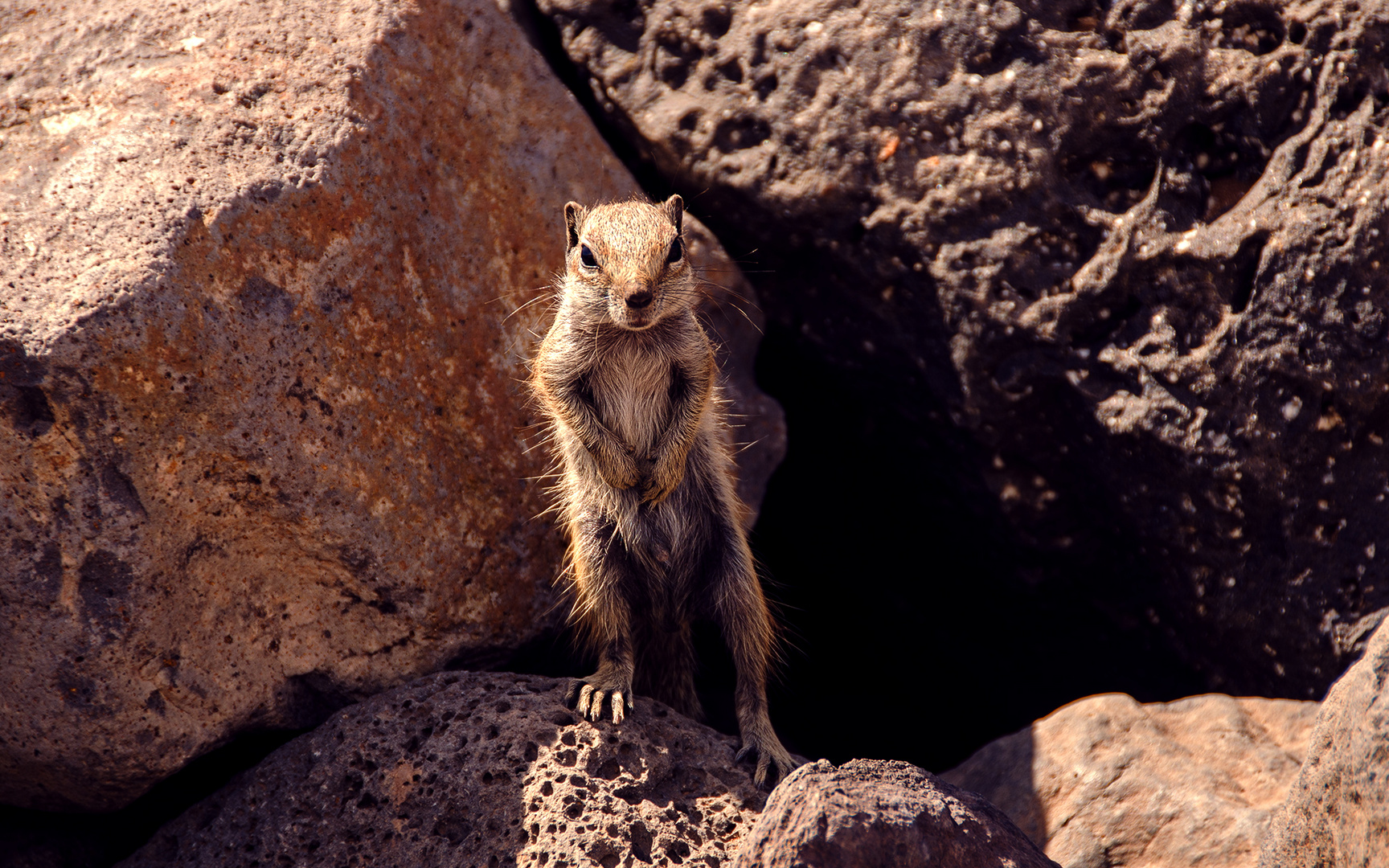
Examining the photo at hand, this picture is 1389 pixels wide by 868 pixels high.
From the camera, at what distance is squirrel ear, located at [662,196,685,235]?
159 inches

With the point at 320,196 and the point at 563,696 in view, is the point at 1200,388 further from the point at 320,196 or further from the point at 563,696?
the point at 320,196

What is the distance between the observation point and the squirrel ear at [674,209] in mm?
4051

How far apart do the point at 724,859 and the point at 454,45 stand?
3.80 m

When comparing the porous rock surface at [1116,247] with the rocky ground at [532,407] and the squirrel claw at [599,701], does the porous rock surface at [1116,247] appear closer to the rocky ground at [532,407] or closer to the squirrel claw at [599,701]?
the rocky ground at [532,407]

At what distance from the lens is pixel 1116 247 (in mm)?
4121

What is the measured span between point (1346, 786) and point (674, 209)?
3100 millimetres

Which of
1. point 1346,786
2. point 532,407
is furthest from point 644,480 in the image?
point 1346,786

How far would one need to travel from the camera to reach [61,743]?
346 centimetres

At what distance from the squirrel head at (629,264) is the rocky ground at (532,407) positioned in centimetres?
65

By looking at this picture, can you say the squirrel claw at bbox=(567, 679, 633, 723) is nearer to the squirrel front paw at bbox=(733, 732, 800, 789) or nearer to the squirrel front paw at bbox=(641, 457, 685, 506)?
the squirrel front paw at bbox=(733, 732, 800, 789)

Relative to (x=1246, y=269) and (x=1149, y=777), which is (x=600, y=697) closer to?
(x=1149, y=777)

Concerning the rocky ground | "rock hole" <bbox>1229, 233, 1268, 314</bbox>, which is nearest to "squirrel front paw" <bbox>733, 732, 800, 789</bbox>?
the rocky ground

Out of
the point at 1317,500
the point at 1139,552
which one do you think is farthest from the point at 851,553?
the point at 1317,500

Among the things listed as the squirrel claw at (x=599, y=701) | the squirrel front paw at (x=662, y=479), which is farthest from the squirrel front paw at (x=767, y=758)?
the squirrel front paw at (x=662, y=479)
